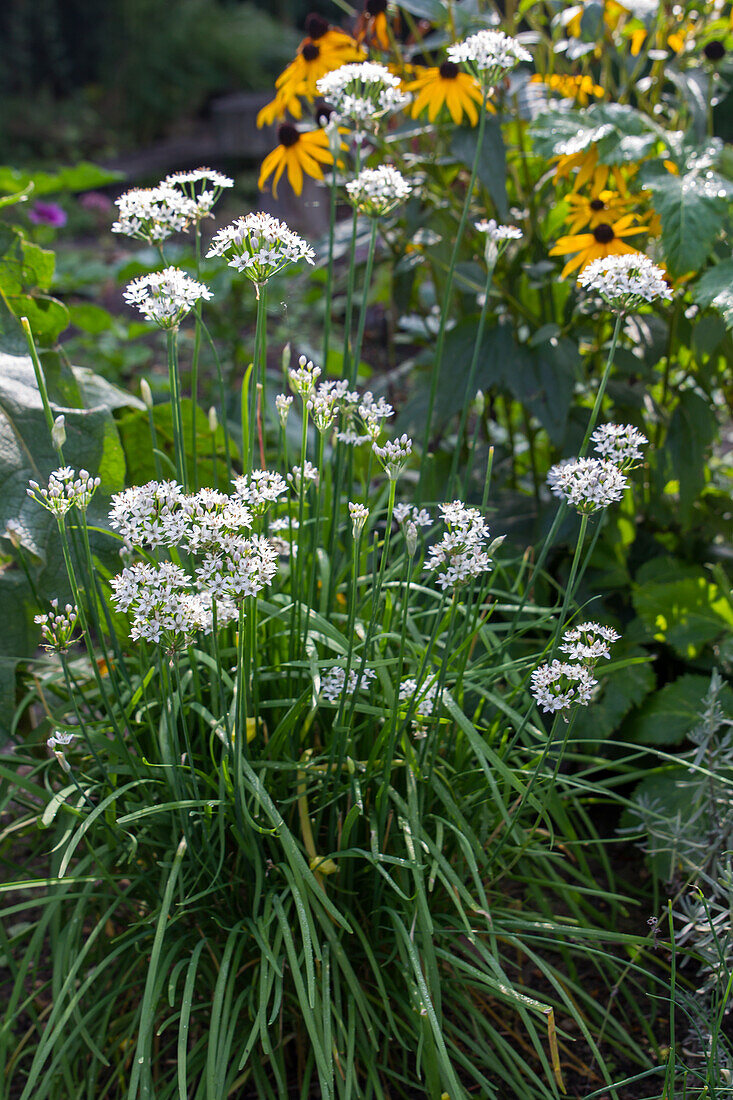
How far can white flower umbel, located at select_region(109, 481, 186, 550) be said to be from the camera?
39.3 inches

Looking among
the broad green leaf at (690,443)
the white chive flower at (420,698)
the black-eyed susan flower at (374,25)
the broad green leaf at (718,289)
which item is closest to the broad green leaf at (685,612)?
the broad green leaf at (690,443)

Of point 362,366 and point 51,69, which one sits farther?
point 51,69

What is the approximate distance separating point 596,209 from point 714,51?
40cm

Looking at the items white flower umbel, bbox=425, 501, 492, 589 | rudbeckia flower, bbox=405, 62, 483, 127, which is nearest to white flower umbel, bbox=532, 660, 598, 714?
white flower umbel, bbox=425, 501, 492, 589

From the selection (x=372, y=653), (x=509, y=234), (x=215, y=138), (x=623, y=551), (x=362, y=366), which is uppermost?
(x=215, y=138)

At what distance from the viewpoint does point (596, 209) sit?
70.7 inches

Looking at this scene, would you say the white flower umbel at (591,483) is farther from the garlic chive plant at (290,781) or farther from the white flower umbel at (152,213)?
the white flower umbel at (152,213)

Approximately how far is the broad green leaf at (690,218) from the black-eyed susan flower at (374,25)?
26.7 inches

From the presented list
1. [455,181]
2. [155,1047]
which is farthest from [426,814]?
[455,181]

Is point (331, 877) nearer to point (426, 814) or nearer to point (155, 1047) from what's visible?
point (426, 814)

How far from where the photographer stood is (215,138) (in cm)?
1102

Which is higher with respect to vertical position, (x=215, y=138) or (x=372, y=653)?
(x=215, y=138)

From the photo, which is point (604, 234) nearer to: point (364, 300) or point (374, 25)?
point (364, 300)

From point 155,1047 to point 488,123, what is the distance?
1.76 meters
